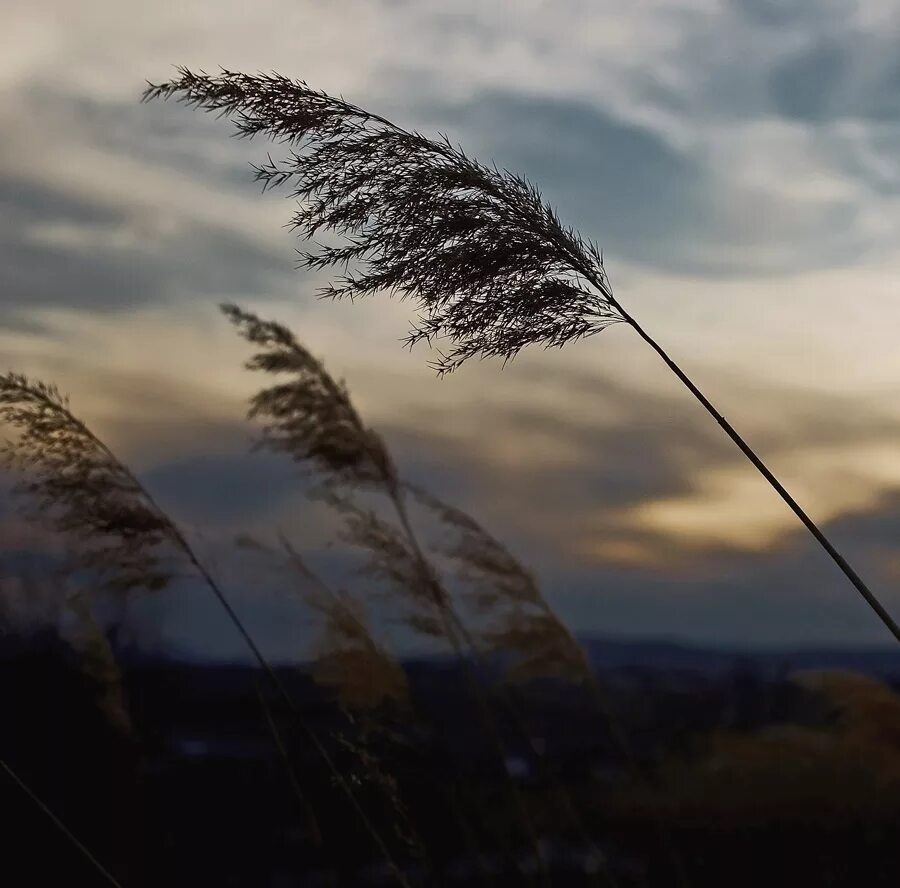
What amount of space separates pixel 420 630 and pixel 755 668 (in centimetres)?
261

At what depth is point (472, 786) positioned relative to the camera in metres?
3.74

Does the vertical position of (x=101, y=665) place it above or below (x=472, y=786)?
above

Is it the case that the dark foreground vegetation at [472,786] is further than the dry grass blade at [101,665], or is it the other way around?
the dry grass blade at [101,665]

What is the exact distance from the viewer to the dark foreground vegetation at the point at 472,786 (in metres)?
2.91

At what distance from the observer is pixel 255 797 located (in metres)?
4.88

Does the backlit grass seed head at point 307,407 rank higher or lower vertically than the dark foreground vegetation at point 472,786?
higher

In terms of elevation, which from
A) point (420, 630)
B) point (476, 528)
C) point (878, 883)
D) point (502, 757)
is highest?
point (476, 528)

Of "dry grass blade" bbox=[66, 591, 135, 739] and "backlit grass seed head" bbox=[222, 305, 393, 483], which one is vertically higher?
"backlit grass seed head" bbox=[222, 305, 393, 483]

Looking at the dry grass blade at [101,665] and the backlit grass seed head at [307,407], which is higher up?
the backlit grass seed head at [307,407]

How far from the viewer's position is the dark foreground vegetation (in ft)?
9.55

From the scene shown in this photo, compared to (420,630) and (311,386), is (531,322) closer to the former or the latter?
(311,386)

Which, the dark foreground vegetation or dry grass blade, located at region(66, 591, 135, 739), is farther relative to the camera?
dry grass blade, located at region(66, 591, 135, 739)

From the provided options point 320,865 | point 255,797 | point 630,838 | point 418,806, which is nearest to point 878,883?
point 630,838

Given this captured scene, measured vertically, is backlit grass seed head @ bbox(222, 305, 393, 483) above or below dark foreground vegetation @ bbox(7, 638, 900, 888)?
above
